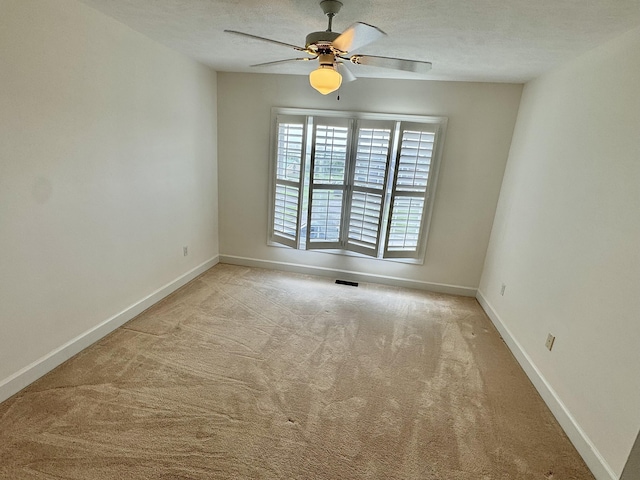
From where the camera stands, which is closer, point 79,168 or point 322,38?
point 322,38

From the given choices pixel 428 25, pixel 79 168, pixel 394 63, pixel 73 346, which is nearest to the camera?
pixel 394 63

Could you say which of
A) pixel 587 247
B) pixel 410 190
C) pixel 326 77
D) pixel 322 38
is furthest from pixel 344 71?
pixel 587 247

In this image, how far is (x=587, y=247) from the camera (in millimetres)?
1964

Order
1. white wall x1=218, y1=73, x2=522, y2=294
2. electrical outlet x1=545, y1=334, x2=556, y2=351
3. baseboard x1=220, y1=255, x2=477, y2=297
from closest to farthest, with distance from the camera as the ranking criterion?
electrical outlet x1=545, y1=334, x2=556, y2=351 < white wall x1=218, y1=73, x2=522, y2=294 < baseboard x1=220, y1=255, x2=477, y2=297

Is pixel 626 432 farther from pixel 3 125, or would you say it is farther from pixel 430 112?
pixel 3 125

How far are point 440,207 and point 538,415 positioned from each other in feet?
7.16

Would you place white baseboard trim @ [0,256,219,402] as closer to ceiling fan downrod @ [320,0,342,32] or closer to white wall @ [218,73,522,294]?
white wall @ [218,73,522,294]

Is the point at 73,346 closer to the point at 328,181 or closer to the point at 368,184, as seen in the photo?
the point at 328,181

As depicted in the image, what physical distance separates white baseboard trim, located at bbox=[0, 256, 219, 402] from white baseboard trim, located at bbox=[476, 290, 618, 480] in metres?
3.28

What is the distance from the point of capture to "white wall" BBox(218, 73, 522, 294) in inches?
132

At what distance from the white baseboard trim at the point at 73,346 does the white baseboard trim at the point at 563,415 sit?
328cm

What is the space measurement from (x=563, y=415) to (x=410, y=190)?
2.35 metres

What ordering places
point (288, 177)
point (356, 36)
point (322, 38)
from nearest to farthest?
point (356, 36)
point (322, 38)
point (288, 177)

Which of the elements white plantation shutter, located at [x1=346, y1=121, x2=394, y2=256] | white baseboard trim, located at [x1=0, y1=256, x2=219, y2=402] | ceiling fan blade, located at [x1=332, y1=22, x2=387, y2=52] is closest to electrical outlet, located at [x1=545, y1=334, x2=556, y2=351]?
white plantation shutter, located at [x1=346, y1=121, x2=394, y2=256]
